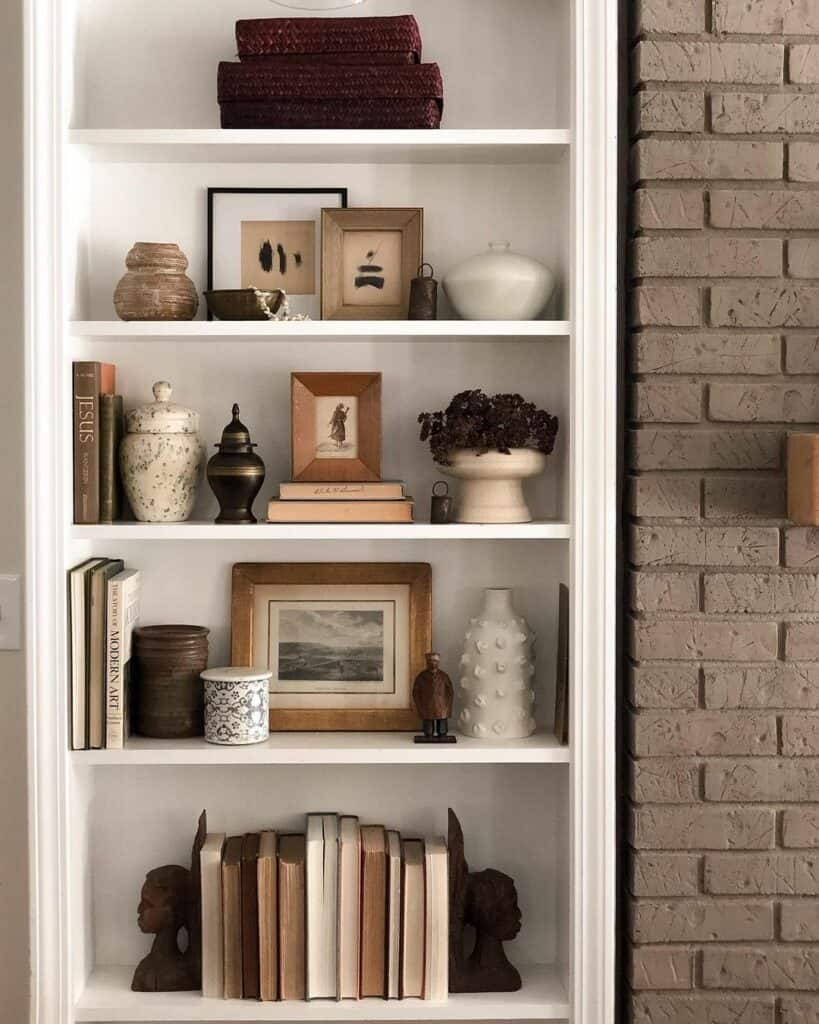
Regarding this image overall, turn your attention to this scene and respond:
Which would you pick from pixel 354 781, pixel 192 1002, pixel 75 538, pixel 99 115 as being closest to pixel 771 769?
pixel 354 781

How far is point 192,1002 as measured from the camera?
80.4 inches

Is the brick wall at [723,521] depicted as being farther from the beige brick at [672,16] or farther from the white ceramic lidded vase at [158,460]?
the white ceramic lidded vase at [158,460]

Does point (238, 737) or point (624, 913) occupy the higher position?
point (238, 737)

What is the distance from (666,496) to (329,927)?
0.93 m

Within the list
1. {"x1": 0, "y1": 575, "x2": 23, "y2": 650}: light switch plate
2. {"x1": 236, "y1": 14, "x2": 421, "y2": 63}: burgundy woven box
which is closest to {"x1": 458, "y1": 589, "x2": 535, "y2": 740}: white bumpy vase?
{"x1": 0, "y1": 575, "x2": 23, "y2": 650}: light switch plate

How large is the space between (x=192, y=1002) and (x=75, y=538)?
2.67 feet

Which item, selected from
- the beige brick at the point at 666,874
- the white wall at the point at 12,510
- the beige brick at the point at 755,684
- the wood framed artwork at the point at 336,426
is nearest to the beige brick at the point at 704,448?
the beige brick at the point at 755,684

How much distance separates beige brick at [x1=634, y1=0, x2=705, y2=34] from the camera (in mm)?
1917

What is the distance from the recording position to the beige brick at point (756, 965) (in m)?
1.96

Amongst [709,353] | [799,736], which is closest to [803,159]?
[709,353]

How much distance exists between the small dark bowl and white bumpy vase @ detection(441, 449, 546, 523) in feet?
1.30

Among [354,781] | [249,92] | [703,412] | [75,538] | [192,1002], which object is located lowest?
[192,1002]

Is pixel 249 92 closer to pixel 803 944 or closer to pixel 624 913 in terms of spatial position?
pixel 624 913

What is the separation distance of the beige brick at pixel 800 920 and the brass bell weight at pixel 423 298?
1.15 metres
